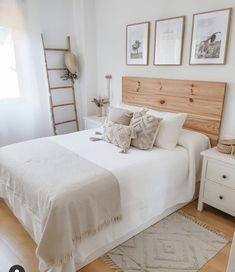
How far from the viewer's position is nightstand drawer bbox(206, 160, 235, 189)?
6.90 ft

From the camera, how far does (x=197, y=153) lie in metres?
2.39

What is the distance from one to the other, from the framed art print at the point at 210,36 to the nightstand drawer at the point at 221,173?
1.02m

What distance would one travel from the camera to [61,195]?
1.54m

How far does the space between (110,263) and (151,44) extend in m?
2.47

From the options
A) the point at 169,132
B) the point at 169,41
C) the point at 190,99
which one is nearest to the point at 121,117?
the point at 169,132

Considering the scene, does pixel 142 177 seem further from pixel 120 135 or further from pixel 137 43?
pixel 137 43

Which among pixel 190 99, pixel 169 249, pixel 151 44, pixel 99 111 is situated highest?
pixel 151 44

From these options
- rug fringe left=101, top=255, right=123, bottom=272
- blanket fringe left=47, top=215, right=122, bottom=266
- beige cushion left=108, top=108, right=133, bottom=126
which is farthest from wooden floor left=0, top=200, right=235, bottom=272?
beige cushion left=108, top=108, right=133, bottom=126

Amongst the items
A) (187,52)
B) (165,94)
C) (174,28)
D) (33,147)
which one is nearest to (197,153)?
(165,94)

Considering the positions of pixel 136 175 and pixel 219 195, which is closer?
pixel 136 175

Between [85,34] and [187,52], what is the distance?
5.72 feet

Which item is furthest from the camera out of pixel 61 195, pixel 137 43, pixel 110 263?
pixel 137 43

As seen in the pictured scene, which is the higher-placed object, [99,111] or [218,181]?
[99,111]

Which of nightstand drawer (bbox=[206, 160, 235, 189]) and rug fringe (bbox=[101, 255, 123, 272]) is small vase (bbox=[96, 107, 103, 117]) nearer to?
nightstand drawer (bbox=[206, 160, 235, 189])
